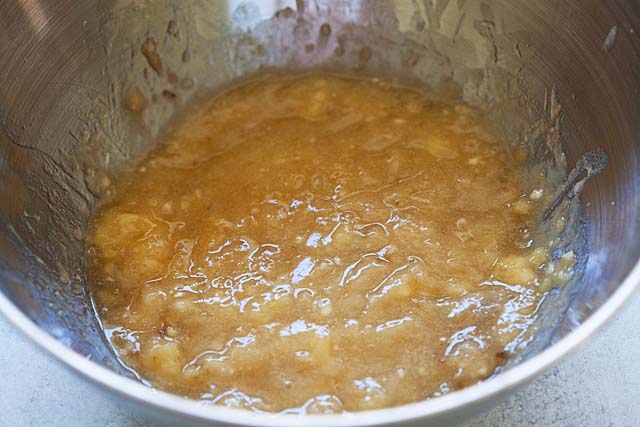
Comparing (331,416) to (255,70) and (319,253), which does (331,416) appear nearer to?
(319,253)

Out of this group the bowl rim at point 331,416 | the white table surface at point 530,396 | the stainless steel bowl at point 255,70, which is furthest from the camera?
the white table surface at point 530,396

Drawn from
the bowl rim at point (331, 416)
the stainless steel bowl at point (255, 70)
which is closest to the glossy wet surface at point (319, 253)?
the stainless steel bowl at point (255, 70)

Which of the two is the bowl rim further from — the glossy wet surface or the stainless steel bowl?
the glossy wet surface

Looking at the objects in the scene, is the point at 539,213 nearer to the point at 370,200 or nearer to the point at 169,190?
the point at 370,200

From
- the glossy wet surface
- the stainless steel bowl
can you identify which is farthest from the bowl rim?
the glossy wet surface

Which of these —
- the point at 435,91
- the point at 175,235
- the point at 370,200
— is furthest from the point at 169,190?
the point at 435,91

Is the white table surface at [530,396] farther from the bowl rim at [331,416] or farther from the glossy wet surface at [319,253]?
the bowl rim at [331,416]

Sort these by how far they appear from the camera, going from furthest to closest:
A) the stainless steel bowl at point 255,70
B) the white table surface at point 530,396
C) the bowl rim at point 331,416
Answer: the white table surface at point 530,396
the stainless steel bowl at point 255,70
the bowl rim at point 331,416
